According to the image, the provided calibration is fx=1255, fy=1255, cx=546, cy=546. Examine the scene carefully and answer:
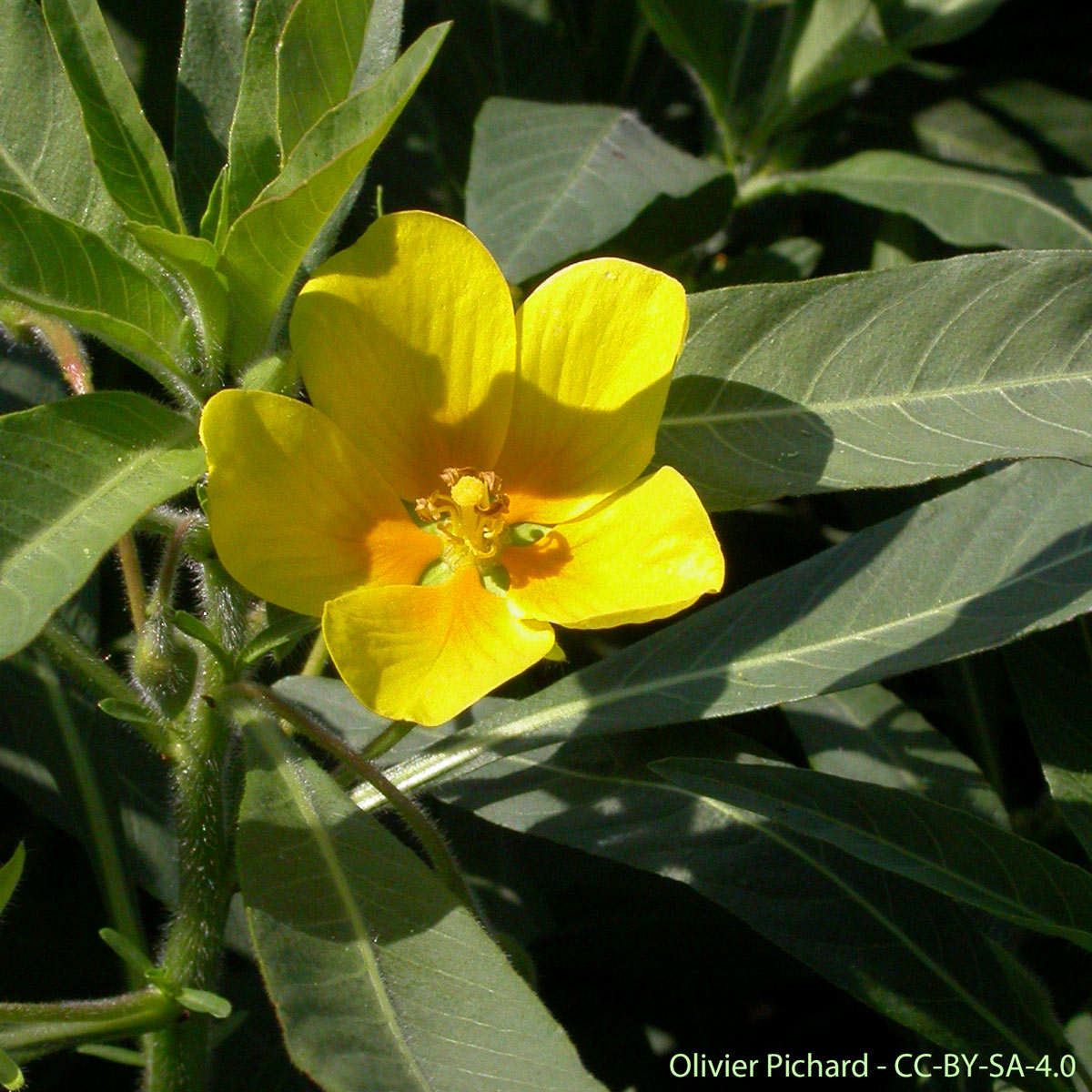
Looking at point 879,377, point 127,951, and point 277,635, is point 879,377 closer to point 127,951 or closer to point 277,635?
point 277,635

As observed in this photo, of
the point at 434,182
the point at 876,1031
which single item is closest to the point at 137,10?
the point at 434,182

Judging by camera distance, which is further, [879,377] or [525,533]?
[525,533]

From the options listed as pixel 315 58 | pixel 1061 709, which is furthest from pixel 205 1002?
pixel 1061 709

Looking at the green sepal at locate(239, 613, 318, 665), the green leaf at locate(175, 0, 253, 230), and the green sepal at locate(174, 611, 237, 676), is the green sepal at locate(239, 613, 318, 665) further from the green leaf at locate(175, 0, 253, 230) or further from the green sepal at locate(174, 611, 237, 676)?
the green leaf at locate(175, 0, 253, 230)

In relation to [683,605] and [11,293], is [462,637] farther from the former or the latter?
[11,293]

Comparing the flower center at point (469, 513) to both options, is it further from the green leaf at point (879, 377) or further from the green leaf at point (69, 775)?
the green leaf at point (69, 775)

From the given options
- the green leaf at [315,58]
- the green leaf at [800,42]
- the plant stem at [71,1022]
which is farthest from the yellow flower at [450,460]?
the green leaf at [800,42]
